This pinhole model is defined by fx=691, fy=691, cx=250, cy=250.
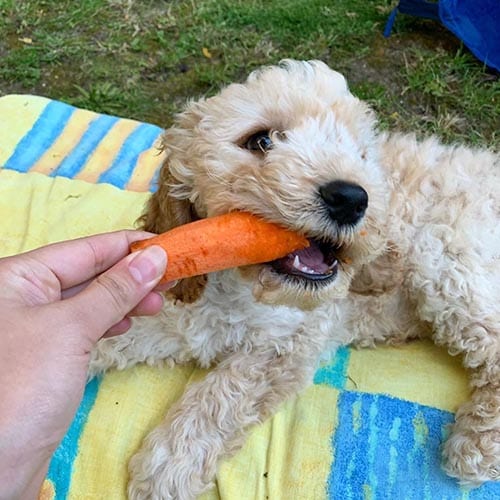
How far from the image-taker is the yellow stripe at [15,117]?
175 inches

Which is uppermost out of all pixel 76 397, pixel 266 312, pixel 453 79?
pixel 76 397

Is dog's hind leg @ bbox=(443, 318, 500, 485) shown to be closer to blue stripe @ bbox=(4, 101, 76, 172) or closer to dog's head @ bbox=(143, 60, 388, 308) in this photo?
dog's head @ bbox=(143, 60, 388, 308)

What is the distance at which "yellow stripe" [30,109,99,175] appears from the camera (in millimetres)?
4367

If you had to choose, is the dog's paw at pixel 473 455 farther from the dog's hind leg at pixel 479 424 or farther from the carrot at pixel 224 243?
the carrot at pixel 224 243

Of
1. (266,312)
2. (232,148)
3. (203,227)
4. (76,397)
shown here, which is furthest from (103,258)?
(266,312)

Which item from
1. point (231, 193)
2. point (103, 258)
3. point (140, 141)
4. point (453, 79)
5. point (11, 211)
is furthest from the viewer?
point (453, 79)

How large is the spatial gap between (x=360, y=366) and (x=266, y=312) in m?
0.59

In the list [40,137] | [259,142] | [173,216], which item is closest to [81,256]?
[173,216]

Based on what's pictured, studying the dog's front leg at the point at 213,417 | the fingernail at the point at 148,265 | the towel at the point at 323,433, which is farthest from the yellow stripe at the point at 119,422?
the fingernail at the point at 148,265

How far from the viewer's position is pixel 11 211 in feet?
13.1

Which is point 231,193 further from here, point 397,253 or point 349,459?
point 349,459

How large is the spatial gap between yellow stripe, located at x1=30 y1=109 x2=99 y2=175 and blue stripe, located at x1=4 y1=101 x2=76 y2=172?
0.03 metres

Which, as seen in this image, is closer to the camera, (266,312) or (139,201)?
(266,312)

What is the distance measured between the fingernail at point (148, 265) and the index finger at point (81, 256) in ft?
0.61
